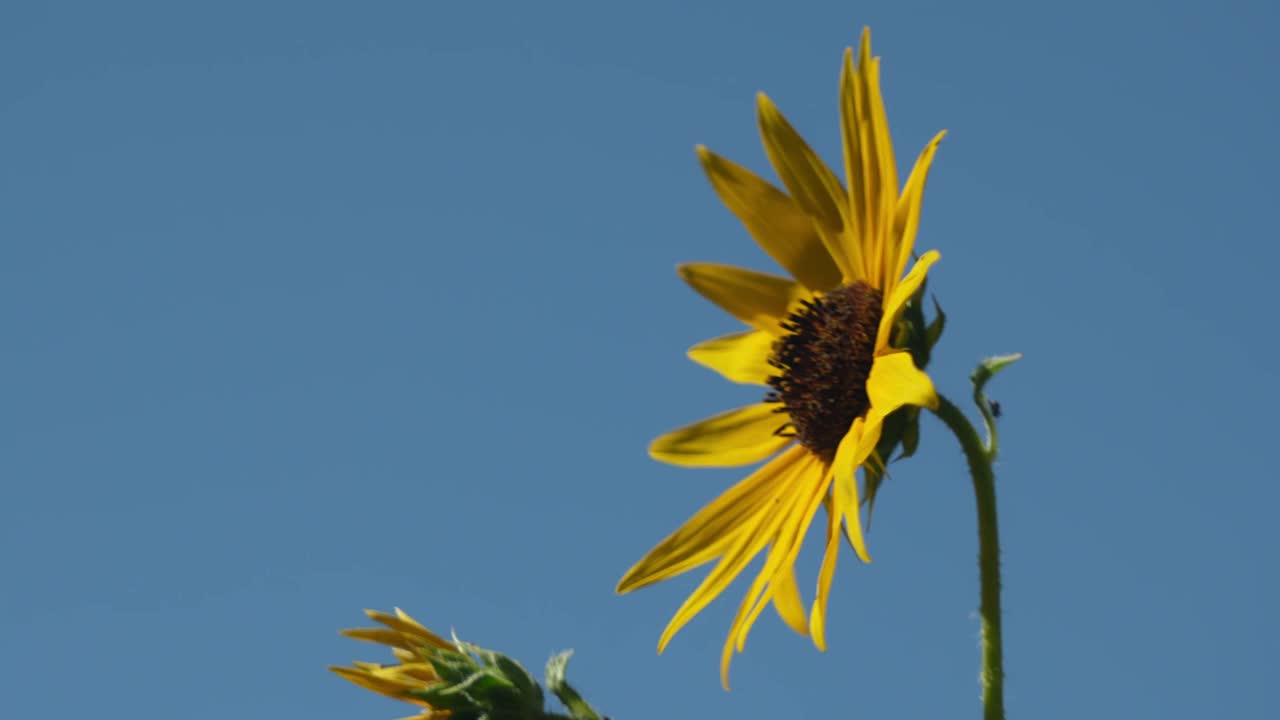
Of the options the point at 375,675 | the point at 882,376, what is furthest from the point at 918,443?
the point at 375,675

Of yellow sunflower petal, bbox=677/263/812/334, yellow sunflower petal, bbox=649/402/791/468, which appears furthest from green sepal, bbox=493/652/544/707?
yellow sunflower petal, bbox=677/263/812/334

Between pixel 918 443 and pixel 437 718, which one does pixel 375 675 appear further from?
pixel 918 443

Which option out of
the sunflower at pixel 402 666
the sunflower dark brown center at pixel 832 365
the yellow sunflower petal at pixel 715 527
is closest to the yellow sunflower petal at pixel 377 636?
the sunflower at pixel 402 666

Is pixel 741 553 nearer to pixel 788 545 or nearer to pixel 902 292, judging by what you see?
pixel 788 545

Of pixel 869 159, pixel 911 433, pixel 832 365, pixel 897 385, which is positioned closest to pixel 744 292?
pixel 832 365

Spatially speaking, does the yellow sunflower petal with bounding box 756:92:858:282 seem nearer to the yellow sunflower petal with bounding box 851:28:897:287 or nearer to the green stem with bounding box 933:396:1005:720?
the yellow sunflower petal with bounding box 851:28:897:287

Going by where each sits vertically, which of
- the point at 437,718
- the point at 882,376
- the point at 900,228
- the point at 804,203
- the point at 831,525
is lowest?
the point at 437,718

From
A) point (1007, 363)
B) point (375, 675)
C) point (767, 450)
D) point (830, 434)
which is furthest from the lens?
point (767, 450)
